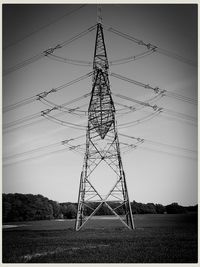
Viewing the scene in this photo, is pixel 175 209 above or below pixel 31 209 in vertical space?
below

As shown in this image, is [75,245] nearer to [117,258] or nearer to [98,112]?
[117,258]

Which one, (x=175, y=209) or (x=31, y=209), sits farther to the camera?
(x=175, y=209)

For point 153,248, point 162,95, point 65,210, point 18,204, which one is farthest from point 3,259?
point 65,210

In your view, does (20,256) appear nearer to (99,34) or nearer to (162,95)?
(162,95)

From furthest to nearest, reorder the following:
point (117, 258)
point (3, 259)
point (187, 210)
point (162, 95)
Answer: point (187, 210) < point (162, 95) < point (3, 259) < point (117, 258)

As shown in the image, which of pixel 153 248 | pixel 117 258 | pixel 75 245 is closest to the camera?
pixel 117 258

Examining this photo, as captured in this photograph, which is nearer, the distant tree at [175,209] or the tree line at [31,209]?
the tree line at [31,209]

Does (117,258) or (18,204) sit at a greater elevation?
(117,258)

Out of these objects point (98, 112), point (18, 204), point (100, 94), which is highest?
point (100, 94)

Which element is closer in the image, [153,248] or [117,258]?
[117,258]

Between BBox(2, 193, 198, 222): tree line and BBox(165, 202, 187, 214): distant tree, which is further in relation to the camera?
BBox(165, 202, 187, 214): distant tree
